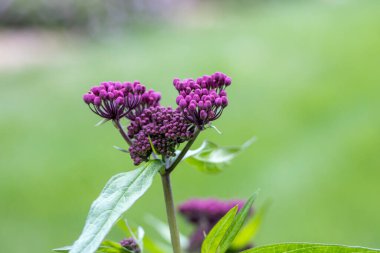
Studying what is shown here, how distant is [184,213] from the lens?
1.36 meters

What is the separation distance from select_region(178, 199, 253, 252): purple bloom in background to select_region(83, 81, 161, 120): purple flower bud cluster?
19.6 inches

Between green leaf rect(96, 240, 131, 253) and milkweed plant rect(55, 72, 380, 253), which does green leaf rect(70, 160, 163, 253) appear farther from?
green leaf rect(96, 240, 131, 253)

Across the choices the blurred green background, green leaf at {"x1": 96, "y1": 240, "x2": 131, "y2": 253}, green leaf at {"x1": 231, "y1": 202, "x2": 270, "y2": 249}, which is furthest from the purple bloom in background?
the blurred green background

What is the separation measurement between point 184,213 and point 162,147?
1.90 feet

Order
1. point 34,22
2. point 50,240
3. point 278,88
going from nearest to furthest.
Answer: point 50,240
point 278,88
point 34,22

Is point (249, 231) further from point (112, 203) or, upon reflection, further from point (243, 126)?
point (243, 126)

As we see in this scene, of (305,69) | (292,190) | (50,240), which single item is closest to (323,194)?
(292,190)

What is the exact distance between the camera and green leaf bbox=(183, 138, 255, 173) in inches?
36.4

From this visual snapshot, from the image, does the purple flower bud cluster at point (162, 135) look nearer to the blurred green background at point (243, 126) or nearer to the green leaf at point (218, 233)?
the green leaf at point (218, 233)

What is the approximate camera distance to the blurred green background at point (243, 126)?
11.6ft

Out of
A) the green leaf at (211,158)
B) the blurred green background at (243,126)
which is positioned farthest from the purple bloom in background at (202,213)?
the blurred green background at (243,126)

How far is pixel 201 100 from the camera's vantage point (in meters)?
0.79

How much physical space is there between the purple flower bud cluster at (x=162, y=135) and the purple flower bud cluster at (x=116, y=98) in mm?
34

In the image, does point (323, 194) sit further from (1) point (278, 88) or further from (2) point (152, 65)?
A: (2) point (152, 65)
